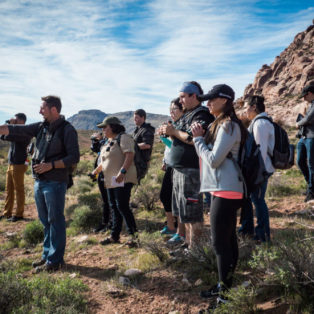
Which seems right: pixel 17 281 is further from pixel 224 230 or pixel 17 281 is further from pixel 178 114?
pixel 178 114

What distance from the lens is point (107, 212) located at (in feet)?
19.0

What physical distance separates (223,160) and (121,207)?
2.54 metres

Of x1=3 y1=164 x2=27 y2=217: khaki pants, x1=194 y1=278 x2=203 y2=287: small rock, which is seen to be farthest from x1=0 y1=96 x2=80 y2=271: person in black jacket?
x1=3 y1=164 x2=27 y2=217: khaki pants

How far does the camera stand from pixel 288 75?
240 ft

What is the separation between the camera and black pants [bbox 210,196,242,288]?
2.47m

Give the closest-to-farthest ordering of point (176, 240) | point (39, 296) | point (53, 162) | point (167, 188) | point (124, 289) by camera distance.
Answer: point (39, 296) → point (124, 289) → point (53, 162) → point (176, 240) → point (167, 188)

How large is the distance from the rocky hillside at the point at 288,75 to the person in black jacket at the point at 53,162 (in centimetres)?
5333

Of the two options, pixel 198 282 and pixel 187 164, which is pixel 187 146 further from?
pixel 198 282

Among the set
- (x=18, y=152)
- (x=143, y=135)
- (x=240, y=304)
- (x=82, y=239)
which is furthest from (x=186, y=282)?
(x=18, y=152)

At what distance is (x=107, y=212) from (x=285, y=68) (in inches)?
3408

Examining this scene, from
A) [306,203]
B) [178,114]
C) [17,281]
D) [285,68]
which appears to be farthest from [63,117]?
[285,68]

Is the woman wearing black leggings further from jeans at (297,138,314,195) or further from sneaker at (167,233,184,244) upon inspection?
jeans at (297,138,314,195)

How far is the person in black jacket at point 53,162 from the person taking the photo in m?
3.83

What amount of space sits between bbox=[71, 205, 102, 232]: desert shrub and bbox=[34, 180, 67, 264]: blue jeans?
72.8 inches
